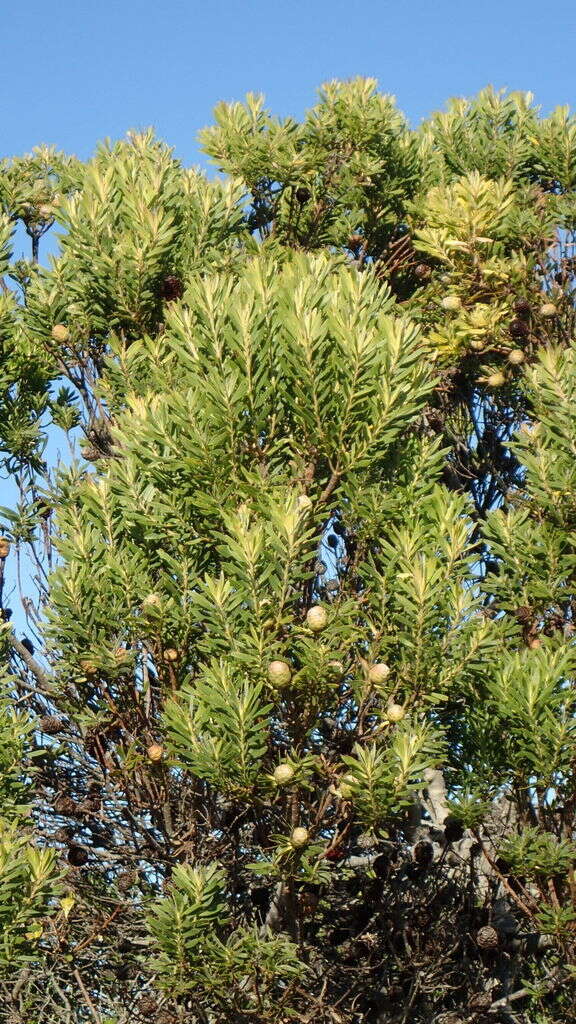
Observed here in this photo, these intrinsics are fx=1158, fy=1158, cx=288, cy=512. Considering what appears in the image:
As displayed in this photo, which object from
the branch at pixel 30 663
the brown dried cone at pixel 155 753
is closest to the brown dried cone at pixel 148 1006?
the brown dried cone at pixel 155 753

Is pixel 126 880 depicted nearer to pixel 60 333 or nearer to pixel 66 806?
pixel 66 806

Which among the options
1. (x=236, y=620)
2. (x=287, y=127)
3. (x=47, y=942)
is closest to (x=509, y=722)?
(x=236, y=620)

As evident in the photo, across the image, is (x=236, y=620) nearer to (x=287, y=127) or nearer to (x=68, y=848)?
(x=68, y=848)

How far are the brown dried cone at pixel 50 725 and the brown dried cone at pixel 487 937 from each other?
2.84 m

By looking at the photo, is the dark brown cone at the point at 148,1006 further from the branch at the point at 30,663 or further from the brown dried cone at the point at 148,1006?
the branch at the point at 30,663

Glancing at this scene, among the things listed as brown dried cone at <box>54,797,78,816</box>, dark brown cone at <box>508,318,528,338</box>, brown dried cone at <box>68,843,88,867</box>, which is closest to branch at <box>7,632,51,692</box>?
brown dried cone at <box>54,797,78,816</box>

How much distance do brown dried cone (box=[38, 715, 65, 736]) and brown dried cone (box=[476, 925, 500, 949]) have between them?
2.84 m

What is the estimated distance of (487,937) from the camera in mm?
7012

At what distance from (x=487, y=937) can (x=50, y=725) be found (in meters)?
2.95

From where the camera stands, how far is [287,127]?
9.70 meters

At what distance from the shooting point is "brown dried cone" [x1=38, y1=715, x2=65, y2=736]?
702cm

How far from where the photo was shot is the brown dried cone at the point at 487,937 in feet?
23.0

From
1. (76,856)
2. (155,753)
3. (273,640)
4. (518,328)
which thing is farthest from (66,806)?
(518,328)

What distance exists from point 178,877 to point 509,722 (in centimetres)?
197
